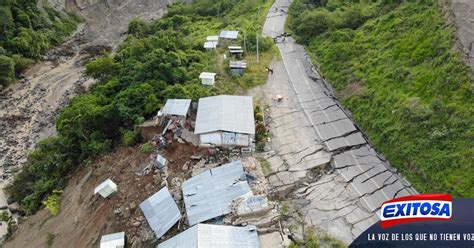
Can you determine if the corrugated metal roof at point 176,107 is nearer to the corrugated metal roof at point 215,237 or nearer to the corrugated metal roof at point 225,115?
the corrugated metal roof at point 225,115

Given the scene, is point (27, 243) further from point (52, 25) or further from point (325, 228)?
point (52, 25)

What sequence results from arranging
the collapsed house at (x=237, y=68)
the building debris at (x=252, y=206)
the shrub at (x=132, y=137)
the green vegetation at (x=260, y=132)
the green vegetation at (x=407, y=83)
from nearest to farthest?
the building debris at (x=252, y=206)
the green vegetation at (x=407, y=83)
the green vegetation at (x=260, y=132)
the shrub at (x=132, y=137)
the collapsed house at (x=237, y=68)

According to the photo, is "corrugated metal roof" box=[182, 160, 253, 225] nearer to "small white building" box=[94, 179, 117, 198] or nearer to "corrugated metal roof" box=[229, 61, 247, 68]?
"small white building" box=[94, 179, 117, 198]

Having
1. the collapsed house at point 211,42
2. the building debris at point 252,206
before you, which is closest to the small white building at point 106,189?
the building debris at point 252,206

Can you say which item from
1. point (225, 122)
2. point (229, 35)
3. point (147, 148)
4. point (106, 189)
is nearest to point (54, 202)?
point (106, 189)

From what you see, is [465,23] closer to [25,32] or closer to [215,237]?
[215,237]

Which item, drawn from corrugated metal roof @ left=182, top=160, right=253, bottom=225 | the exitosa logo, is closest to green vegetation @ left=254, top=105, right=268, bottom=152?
corrugated metal roof @ left=182, top=160, right=253, bottom=225

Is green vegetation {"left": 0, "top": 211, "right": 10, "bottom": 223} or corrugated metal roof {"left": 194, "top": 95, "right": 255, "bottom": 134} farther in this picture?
green vegetation {"left": 0, "top": 211, "right": 10, "bottom": 223}
